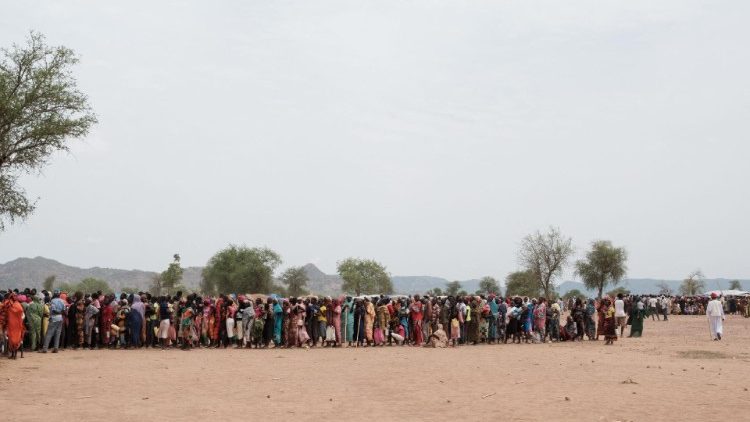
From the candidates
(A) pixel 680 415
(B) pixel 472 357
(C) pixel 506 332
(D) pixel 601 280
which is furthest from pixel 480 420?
(D) pixel 601 280

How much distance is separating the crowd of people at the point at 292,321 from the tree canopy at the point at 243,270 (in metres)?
58.5

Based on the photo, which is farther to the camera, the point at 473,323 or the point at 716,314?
the point at 716,314

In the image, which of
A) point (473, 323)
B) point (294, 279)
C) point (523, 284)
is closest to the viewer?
point (473, 323)

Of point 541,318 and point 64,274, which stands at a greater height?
point 64,274

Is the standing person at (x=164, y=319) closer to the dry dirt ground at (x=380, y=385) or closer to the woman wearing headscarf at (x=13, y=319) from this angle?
the dry dirt ground at (x=380, y=385)

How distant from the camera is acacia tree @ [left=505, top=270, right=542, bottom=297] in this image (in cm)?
8118

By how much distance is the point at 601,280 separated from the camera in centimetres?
8275

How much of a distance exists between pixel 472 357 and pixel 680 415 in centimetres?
873

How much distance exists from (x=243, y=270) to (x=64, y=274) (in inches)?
3847

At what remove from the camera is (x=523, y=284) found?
91.4m

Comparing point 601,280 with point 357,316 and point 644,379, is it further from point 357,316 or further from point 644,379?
point 644,379

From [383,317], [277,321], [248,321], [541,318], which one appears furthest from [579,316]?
[248,321]

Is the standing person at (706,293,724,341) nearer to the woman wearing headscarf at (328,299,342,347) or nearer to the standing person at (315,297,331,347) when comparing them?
the woman wearing headscarf at (328,299,342,347)

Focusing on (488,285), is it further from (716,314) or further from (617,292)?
(716,314)
